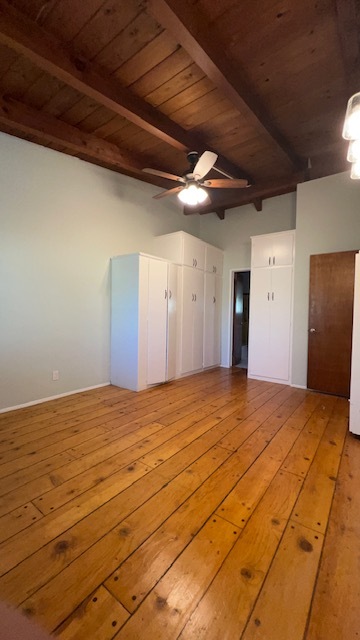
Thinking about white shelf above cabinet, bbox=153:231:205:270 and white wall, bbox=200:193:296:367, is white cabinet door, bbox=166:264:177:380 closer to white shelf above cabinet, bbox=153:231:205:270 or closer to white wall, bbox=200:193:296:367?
white shelf above cabinet, bbox=153:231:205:270

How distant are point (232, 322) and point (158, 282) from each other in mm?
2116

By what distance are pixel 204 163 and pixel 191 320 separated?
96.4 inches

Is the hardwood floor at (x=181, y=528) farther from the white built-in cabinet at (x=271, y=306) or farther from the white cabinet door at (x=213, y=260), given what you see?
the white cabinet door at (x=213, y=260)

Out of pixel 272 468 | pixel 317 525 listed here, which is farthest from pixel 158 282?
pixel 317 525

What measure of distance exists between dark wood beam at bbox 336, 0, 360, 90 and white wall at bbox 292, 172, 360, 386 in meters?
1.45

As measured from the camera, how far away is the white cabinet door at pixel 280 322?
4.04m

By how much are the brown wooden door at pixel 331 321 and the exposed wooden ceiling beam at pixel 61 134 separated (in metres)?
3.03

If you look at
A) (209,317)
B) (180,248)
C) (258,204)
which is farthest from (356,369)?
(258,204)

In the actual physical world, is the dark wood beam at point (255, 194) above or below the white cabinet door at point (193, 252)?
above

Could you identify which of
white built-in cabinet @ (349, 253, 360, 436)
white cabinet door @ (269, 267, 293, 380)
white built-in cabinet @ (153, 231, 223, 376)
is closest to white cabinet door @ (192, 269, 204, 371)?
white built-in cabinet @ (153, 231, 223, 376)

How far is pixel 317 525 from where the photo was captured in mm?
1406

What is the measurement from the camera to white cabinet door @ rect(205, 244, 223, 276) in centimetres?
478

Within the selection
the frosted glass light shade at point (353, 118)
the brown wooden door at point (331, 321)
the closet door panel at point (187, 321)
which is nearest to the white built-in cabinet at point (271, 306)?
the brown wooden door at point (331, 321)

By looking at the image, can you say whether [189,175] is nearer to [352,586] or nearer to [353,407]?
[353,407]
